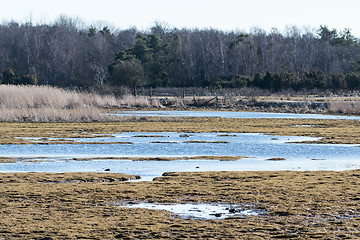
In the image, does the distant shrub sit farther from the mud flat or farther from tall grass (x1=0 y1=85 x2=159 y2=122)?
the mud flat

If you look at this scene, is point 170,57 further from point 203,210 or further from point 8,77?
point 203,210

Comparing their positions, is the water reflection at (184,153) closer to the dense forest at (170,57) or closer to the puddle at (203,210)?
the puddle at (203,210)

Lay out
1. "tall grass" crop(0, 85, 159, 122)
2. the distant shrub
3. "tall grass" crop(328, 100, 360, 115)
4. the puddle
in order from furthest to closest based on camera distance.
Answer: the distant shrub
"tall grass" crop(328, 100, 360, 115)
"tall grass" crop(0, 85, 159, 122)
the puddle

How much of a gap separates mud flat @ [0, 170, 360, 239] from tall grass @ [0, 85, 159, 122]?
22.8m

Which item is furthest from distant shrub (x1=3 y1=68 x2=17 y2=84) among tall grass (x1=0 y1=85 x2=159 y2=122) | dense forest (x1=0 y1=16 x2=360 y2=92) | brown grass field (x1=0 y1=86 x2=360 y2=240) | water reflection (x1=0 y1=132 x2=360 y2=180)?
brown grass field (x1=0 y1=86 x2=360 y2=240)

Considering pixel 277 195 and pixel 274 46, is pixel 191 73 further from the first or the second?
pixel 277 195

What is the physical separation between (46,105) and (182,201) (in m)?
32.4

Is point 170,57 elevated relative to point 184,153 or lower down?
elevated

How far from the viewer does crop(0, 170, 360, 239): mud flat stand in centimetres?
1037

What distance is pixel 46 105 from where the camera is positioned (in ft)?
144

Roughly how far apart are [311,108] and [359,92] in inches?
602

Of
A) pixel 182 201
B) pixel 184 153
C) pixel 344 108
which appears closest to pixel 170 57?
pixel 344 108

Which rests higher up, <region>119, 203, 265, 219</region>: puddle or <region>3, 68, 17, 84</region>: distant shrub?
<region>3, 68, 17, 84</region>: distant shrub

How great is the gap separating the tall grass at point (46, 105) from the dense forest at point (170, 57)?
1033 inches
